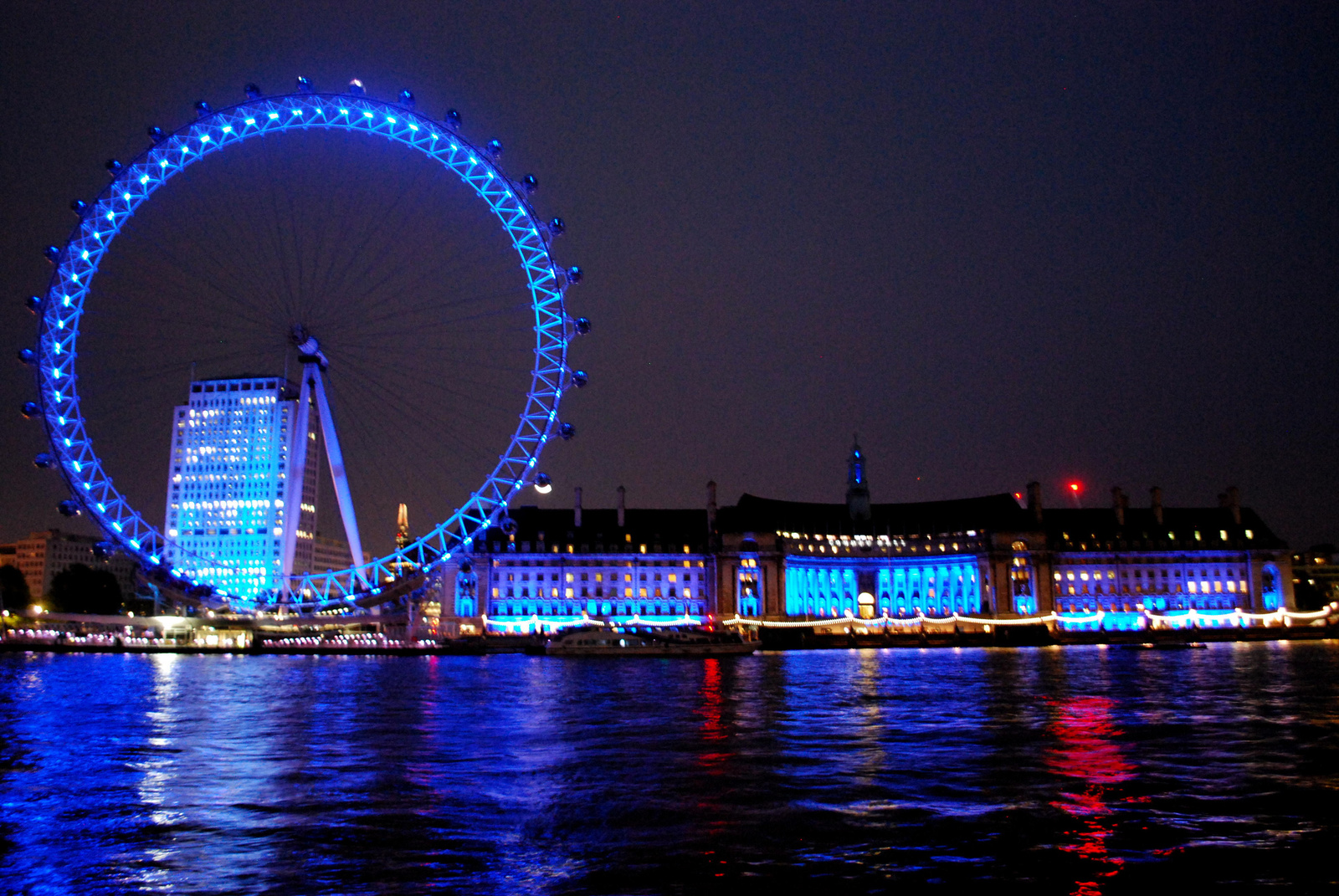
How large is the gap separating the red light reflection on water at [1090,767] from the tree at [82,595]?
5211 inches

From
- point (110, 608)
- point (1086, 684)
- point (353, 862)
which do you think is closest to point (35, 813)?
point (353, 862)

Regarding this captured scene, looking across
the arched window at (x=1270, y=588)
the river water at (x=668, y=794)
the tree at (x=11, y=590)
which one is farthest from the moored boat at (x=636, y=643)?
the arched window at (x=1270, y=588)

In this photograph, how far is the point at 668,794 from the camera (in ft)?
74.6

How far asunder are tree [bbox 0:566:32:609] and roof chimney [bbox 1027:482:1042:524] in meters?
127

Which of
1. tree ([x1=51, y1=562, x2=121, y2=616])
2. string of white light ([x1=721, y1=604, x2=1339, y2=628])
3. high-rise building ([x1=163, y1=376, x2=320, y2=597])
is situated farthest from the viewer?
high-rise building ([x1=163, y1=376, x2=320, y2=597])

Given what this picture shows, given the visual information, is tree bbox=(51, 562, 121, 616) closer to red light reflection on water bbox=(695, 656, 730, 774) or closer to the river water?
red light reflection on water bbox=(695, 656, 730, 774)

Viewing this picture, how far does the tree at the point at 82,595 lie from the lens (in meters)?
146

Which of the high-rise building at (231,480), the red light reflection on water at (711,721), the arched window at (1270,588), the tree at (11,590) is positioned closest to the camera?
the red light reflection on water at (711,721)

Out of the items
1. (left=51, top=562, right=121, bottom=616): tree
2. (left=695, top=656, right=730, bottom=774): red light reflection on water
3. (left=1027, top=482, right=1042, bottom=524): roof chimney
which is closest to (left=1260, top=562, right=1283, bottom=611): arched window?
(left=1027, top=482, right=1042, bottom=524): roof chimney

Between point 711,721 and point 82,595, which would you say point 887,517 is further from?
point 711,721

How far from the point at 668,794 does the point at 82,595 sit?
472 ft

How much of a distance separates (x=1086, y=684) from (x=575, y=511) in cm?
10727

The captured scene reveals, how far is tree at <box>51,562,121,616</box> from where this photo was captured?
146 meters

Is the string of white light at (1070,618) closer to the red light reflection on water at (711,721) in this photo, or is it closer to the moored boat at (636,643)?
the moored boat at (636,643)
